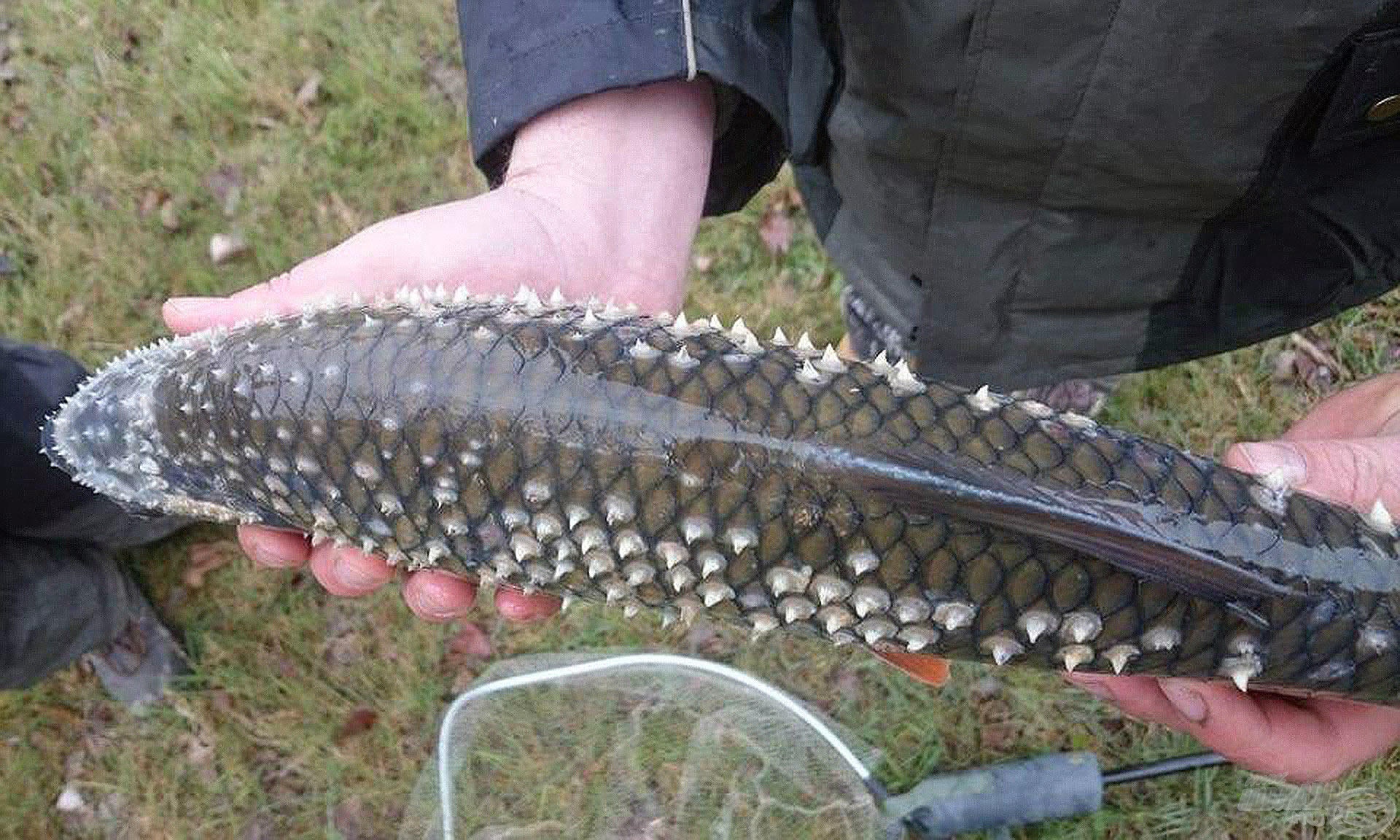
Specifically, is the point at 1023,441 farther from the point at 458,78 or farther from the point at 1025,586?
the point at 458,78

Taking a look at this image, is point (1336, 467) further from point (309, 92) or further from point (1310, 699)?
point (309, 92)

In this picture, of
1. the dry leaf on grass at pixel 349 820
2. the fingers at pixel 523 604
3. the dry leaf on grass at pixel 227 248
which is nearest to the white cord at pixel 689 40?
the fingers at pixel 523 604

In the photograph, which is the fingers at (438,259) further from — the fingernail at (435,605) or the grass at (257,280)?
the grass at (257,280)

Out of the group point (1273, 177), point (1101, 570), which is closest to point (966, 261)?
point (1273, 177)

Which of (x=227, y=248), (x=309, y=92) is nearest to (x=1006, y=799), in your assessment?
(x=227, y=248)

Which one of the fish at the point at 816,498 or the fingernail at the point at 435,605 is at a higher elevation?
the fish at the point at 816,498

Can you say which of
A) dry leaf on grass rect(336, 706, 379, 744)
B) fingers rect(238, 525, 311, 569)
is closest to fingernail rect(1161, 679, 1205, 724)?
fingers rect(238, 525, 311, 569)
